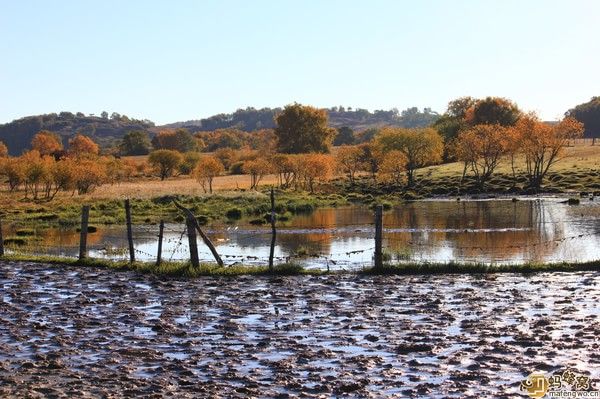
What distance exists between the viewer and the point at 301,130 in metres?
155

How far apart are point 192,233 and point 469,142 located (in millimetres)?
84080

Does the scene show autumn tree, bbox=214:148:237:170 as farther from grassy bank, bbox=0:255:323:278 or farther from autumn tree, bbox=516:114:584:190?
grassy bank, bbox=0:255:323:278

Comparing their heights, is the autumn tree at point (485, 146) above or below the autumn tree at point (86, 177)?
above

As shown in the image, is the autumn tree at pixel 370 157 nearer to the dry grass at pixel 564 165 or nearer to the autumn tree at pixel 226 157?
the dry grass at pixel 564 165

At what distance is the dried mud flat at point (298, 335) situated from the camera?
12.7 meters

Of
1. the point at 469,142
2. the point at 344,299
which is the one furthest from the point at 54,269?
the point at 469,142

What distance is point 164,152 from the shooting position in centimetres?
13862

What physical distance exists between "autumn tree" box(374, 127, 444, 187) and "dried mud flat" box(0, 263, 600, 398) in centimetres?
9195

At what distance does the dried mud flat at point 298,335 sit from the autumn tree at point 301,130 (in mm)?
130188

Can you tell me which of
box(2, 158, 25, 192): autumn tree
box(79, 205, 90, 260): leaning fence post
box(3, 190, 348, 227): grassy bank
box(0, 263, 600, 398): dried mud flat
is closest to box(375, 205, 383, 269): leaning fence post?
box(0, 263, 600, 398): dried mud flat

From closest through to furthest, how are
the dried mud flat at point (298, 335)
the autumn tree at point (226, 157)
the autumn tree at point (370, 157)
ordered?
the dried mud flat at point (298, 335)
the autumn tree at point (370, 157)
the autumn tree at point (226, 157)

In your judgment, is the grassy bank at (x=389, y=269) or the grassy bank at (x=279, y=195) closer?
the grassy bank at (x=389, y=269)

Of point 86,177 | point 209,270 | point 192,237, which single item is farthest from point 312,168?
point 192,237

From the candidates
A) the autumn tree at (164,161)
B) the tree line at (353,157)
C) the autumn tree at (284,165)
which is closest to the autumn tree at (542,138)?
the tree line at (353,157)
